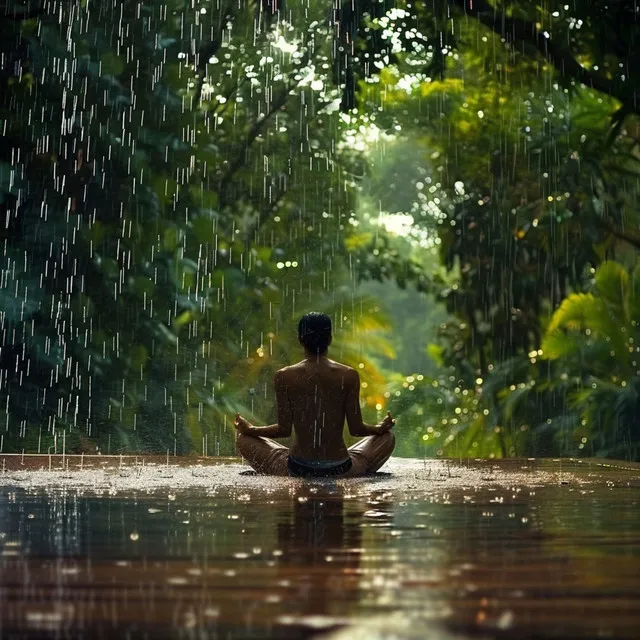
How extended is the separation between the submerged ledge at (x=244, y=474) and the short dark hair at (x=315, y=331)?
0.81 m

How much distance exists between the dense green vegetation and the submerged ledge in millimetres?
3173

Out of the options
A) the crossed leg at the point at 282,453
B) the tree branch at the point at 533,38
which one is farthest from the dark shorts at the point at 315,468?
the tree branch at the point at 533,38

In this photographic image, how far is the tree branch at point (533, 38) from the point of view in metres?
14.3

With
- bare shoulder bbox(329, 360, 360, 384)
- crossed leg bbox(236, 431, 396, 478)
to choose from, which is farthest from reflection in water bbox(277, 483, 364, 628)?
crossed leg bbox(236, 431, 396, 478)

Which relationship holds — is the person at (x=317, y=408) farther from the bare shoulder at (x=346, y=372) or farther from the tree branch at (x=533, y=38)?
the tree branch at (x=533, y=38)

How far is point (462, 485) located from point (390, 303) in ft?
180

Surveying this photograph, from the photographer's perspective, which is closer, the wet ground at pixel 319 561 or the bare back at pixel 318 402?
the wet ground at pixel 319 561

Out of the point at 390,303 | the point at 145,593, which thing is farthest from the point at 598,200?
the point at 390,303

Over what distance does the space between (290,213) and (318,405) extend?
17.8 metres

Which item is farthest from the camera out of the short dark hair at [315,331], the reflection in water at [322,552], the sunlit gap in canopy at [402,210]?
the sunlit gap in canopy at [402,210]

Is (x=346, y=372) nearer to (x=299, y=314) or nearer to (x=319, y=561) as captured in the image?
(x=319, y=561)

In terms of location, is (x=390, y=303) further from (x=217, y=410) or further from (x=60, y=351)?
(x=60, y=351)

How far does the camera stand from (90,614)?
3293 millimetres

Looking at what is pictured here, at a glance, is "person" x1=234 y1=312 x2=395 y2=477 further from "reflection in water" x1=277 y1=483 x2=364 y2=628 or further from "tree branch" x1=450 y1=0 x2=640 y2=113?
"tree branch" x1=450 y1=0 x2=640 y2=113
